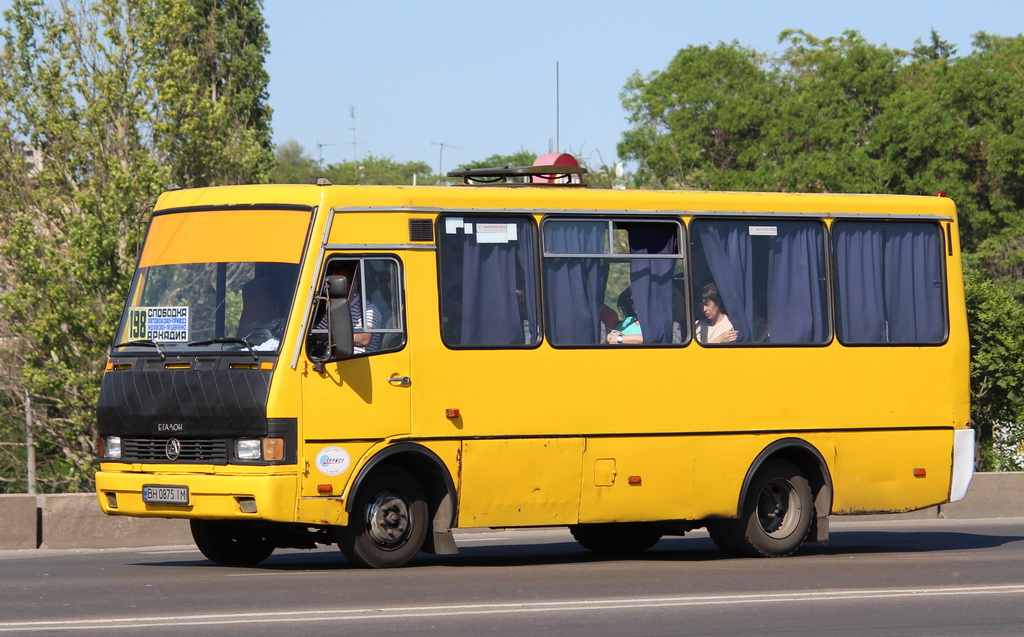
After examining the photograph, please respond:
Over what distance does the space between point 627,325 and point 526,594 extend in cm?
343

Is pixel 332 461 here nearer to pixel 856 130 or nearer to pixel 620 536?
pixel 620 536

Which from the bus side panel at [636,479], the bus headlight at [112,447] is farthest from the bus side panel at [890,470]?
the bus headlight at [112,447]

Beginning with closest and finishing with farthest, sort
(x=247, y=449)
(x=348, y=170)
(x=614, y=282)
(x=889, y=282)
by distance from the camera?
(x=247, y=449)
(x=614, y=282)
(x=889, y=282)
(x=348, y=170)

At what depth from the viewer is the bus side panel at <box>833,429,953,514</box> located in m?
14.3

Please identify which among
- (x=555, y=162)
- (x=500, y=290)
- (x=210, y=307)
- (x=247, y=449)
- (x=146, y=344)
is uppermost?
(x=555, y=162)

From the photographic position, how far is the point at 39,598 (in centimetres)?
1034

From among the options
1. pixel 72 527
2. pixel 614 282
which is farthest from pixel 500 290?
pixel 72 527

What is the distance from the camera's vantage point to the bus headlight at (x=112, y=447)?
1231 centimetres

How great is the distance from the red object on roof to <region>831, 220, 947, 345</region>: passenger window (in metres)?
2.29

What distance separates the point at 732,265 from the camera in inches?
552

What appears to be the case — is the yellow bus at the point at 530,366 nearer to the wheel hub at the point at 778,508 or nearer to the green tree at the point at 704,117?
the wheel hub at the point at 778,508

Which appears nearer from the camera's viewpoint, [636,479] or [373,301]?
[373,301]

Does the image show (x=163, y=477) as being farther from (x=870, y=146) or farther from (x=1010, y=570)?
(x=870, y=146)

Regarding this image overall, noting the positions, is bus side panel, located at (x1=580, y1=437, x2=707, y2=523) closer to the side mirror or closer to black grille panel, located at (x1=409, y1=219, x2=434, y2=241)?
black grille panel, located at (x1=409, y1=219, x2=434, y2=241)
